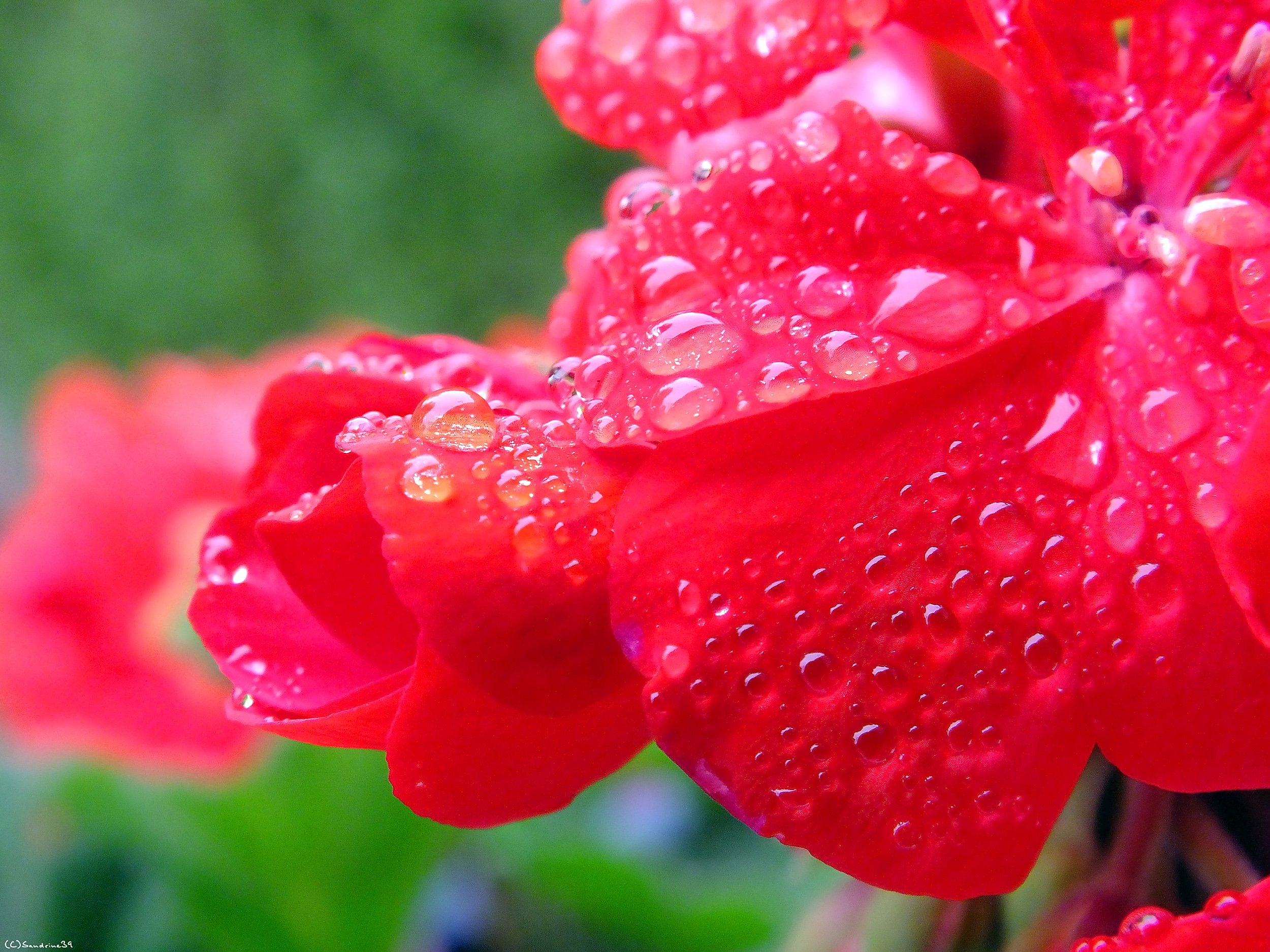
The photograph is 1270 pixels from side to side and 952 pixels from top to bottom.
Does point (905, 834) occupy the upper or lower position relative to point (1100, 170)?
lower

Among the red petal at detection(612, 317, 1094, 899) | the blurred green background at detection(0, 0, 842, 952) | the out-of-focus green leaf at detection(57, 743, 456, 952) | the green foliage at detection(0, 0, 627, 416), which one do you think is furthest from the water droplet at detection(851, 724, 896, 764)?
the green foliage at detection(0, 0, 627, 416)

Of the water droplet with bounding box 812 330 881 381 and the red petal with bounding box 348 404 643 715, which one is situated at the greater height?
the water droplet with bounding box 812 330 881 381

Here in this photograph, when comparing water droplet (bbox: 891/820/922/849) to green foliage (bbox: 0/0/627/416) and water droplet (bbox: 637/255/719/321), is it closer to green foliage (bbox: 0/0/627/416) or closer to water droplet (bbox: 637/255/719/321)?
water droplet (bbox: 637/255/719/321)

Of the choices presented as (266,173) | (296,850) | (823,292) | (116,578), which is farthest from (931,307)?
(266,173)

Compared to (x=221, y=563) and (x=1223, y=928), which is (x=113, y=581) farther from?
(x=1223, y=928)

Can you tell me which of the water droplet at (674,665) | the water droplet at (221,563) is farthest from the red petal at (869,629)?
the water droplet at (221,563)

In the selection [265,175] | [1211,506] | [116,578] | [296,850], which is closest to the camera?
[1211,506]

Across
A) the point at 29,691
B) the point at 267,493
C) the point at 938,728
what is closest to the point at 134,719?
the point at 29,691

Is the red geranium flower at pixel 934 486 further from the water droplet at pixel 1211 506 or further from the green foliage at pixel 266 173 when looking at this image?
the green foliage at pixel 266 173
